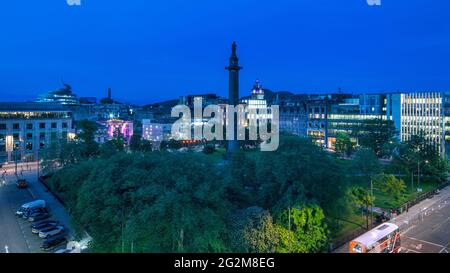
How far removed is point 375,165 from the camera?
99.7ft

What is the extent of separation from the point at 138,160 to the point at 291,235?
1063 centimetres

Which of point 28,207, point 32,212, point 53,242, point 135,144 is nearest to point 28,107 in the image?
point 135,144

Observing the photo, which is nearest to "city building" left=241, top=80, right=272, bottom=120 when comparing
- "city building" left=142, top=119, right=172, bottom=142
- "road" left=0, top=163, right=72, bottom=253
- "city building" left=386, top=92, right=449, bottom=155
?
"city building" left=142, top=119, right=172, bottom=142

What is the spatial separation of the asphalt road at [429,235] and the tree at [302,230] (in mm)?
7447

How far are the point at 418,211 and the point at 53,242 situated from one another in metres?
32.3

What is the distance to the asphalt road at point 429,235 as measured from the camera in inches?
853

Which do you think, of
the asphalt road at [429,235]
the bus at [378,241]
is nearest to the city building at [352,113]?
the asphalt road at [429,235]

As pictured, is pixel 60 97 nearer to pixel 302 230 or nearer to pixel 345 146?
pixel 345 146

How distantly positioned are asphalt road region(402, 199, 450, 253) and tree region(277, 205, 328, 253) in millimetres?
7447

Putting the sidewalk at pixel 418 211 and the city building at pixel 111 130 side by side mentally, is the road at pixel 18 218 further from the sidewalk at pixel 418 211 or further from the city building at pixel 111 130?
the city building at pixel 111 130

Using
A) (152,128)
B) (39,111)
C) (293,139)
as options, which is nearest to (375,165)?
(293,139)

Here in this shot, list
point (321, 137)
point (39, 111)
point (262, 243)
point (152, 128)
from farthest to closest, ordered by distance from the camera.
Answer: point (152, 128), point (321, 137), point (39, 111), point (262, 243)

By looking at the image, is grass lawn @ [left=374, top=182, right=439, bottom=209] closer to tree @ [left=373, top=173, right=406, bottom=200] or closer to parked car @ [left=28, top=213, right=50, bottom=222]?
tree @ [left=373, top=173, right=406, bottom=200]
